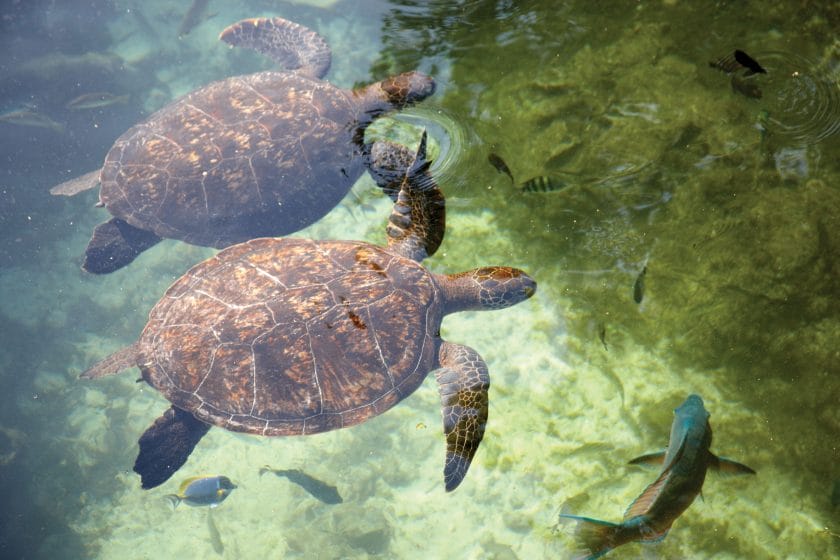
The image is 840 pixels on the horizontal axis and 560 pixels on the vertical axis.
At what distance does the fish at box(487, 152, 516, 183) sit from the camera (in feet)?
12.9

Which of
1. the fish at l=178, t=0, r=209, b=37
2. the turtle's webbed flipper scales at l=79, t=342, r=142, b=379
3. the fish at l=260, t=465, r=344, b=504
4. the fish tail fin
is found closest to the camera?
the fish tail fin

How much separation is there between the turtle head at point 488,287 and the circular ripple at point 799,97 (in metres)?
2.24

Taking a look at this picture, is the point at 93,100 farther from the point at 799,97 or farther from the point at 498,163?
the point at 799,97

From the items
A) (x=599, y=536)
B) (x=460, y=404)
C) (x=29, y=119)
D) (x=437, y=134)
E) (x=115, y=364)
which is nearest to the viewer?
(x=599, y=536)

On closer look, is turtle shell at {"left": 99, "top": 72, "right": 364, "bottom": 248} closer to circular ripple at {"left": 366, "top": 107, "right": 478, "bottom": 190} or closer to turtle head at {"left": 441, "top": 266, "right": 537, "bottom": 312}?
circular ripple at {"left": 366, "top": 107, "right": 478, "bottom": 190}

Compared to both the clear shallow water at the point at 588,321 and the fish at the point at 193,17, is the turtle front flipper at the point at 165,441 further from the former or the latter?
the fish at the point at 193,17

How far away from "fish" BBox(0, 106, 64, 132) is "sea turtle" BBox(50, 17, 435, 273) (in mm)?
4241

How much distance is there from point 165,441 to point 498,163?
3.95m

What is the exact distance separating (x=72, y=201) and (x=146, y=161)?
4.72m

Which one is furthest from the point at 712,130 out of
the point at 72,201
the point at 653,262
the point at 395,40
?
the point at 72,201

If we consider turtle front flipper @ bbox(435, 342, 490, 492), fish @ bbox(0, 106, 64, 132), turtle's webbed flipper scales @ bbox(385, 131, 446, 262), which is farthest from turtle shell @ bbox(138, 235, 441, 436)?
fish @ bbox(0, 106, 64, 132)

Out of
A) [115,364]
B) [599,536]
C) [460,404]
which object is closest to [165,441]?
[115,364]

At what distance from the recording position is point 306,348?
3.48 m

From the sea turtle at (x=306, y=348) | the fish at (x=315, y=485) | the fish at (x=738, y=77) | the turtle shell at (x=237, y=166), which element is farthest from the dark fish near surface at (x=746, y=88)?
the fish at (x=315, y=485)
